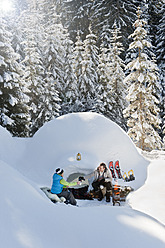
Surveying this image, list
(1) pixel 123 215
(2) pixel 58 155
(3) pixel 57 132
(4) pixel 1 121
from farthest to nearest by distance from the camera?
1. (4) pixel 1 121
2. (3) pixel 57 132
3. (2) pixel 58 155
4. (1) pixel 123 215

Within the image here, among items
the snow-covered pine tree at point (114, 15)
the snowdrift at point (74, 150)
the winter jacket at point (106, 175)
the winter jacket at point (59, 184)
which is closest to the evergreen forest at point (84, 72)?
the snow-covered pine tree at point (114, 15)

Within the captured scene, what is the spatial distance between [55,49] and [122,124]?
34.3 feet

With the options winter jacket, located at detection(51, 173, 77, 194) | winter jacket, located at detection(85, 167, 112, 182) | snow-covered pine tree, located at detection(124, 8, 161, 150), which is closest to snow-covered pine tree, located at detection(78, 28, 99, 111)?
snow-covered pine tree, located at detection(124, 8, 161, 150)

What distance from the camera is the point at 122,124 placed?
2136 centimetres

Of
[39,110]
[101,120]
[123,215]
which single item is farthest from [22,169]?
[39,110]

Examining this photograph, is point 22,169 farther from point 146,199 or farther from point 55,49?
point 55,49

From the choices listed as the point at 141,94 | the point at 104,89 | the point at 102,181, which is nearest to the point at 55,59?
the point at 104,89

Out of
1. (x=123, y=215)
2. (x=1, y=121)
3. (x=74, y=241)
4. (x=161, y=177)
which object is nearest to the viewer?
(x=74, y=241)

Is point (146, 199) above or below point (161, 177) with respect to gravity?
below

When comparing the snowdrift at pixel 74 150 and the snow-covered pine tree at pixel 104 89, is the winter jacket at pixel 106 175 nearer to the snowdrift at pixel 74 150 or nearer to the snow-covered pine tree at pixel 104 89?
the snowdrift at pixel 74 150

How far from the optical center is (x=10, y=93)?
1341cm

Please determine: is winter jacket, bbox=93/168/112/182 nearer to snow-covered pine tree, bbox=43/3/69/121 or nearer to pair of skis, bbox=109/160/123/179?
pair of skis, bbox=109/160/123/179

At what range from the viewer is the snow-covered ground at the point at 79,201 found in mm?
2279

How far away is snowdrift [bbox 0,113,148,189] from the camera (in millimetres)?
8766
